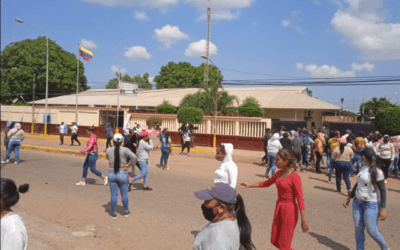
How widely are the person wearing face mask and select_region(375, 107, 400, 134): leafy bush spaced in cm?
2661

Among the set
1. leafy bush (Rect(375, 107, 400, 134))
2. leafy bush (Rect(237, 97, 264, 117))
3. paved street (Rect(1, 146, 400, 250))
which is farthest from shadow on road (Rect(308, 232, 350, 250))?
leafy bush (Rect(375, 107, 400, 134))

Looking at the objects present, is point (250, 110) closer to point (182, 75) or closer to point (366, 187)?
point (366, 187)

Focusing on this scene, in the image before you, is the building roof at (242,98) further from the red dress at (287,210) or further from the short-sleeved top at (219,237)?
the short-sleeved top at (219,237)

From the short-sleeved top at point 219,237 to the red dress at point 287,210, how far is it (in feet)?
5.55

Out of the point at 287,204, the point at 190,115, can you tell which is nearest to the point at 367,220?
the point at 287,204

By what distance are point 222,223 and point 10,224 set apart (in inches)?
57.7

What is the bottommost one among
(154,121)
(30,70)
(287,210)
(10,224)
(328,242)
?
(328,242)

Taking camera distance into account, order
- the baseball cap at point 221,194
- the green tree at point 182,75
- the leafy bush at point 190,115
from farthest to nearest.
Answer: the green tree at point 182,75, the leafy bush at point 190,115, the baseball cap at point 221,194

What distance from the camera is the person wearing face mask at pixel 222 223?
7.22 feet

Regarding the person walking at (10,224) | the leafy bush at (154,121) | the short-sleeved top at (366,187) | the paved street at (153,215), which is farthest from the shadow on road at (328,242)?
the leafy bush at (154,121)

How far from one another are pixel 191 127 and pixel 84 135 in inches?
502

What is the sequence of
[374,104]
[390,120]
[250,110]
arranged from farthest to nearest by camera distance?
[374,104], [390,120], [250,110]

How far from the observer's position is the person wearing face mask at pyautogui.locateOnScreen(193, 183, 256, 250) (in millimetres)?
2199

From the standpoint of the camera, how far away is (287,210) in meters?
3.79
